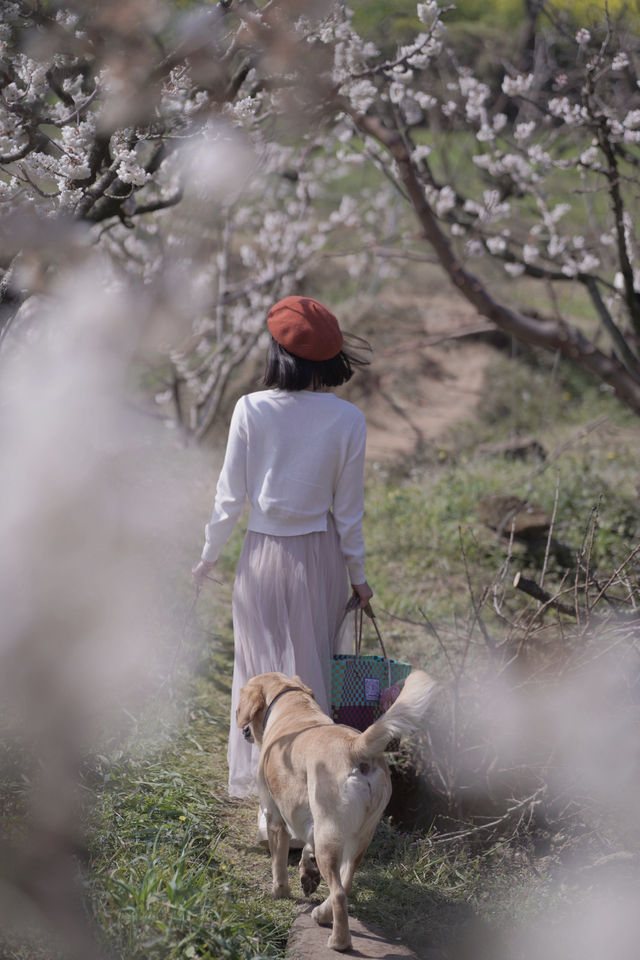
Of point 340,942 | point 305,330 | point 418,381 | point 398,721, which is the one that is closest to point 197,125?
point 305,330

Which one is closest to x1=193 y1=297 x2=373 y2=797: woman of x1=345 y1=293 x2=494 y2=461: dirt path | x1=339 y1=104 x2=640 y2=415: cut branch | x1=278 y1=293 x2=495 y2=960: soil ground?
x1=339 y1=104 x2=640 y2=415: cut branch

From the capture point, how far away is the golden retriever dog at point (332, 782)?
7.93 ft

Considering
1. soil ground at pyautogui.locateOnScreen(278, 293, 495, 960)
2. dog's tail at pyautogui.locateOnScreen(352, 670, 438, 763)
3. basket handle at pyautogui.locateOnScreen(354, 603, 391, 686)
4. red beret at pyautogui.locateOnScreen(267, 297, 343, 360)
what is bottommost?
soil ground at pyautogui.locateOnScreen(278, 293, 495, 960)

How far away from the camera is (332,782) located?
97.4 inches

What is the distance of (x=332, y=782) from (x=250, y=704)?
0.51m

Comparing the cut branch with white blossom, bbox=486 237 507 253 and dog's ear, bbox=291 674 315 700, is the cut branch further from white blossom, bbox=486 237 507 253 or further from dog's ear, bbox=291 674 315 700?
dog's ear, bbox=291 674 315 700

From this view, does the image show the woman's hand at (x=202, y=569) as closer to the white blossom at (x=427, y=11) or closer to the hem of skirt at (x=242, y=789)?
the hem of skirt at (x=242, y=789)

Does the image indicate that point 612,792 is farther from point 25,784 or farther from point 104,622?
point 104,622

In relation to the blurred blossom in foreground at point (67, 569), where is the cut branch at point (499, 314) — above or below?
above

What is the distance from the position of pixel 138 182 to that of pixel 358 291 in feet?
29.7

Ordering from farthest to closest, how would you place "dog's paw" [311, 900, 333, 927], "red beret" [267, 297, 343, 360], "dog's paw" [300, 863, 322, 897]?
"red beret" [267, 297, 343, 360] → "dog's paw" [300, 863, 322, 897] → "dog's paw" [311, 900, 333, 927]

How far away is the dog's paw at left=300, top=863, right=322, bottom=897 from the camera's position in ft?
9.00

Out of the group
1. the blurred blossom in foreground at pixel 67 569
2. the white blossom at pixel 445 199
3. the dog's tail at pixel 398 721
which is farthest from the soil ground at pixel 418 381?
the dog's tail at pixel 398 721

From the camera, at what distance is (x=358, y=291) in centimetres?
1200
